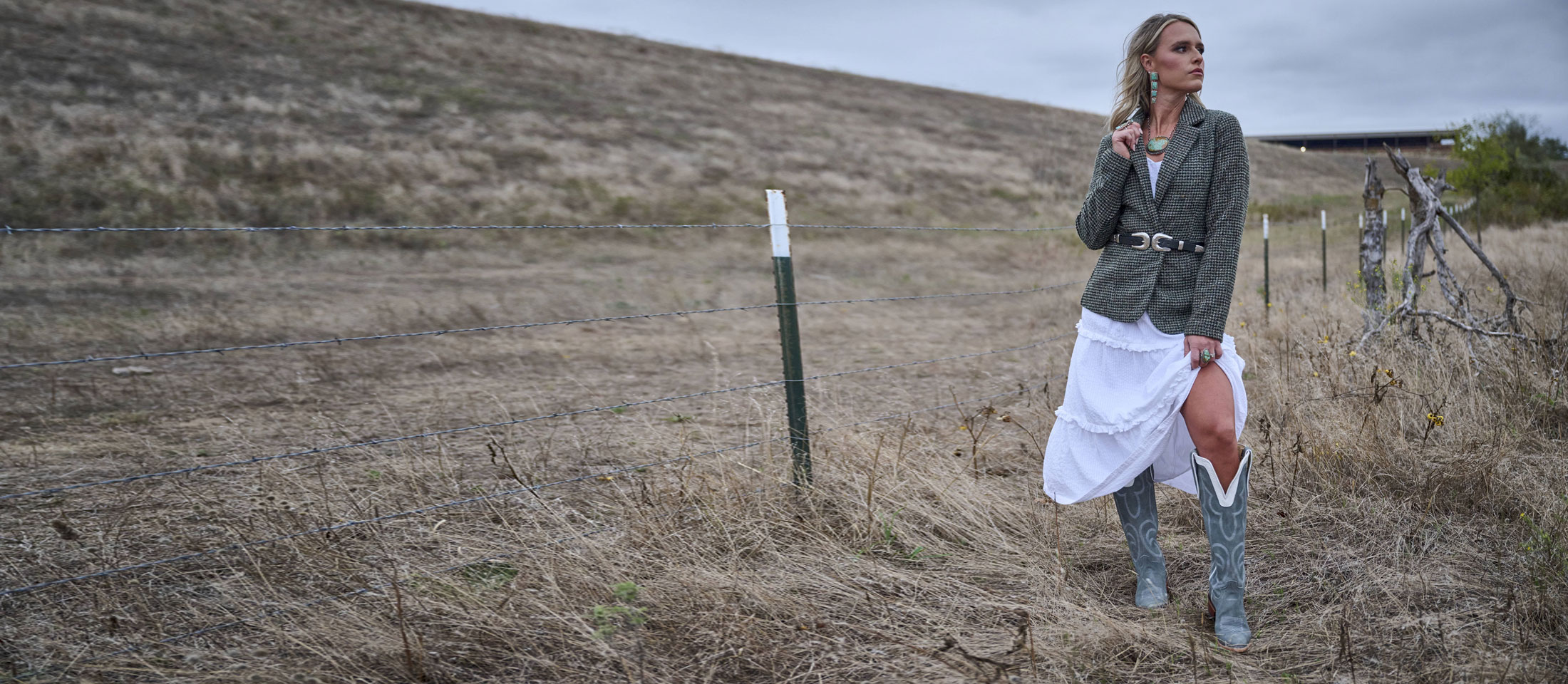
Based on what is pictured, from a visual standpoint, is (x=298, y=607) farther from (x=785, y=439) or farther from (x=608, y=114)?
(x=608, y=114)

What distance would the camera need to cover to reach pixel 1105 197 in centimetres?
257

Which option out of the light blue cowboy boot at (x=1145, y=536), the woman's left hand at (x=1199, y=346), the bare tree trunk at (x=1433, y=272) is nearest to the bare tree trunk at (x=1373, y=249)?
the bare tree trunk at (x=1433, y=272)

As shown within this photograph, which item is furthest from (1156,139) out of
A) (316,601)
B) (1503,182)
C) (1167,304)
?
(1503,182)

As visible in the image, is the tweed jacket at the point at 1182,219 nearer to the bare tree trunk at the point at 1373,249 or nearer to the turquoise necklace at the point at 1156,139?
the turquoise necklace at the point at 1156,139

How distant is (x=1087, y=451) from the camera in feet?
8.69

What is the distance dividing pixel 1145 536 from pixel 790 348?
1413 millimetres

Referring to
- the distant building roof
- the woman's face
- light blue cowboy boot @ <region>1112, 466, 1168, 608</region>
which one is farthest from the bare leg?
the distant building roof

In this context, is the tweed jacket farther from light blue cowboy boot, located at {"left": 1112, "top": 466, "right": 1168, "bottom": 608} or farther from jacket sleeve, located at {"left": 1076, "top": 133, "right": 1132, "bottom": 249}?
light blue cowboy boot, located at {"left": 1112, "top": 466, "right": 1168, "bottom": 608}

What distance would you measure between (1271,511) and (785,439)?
76.2 inches

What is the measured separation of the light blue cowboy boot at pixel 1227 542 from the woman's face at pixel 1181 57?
1054 mm

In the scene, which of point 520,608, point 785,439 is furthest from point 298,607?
point 785,439

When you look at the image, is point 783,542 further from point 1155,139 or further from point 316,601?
point 1155,139

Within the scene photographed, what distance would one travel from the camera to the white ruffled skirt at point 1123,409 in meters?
2.49

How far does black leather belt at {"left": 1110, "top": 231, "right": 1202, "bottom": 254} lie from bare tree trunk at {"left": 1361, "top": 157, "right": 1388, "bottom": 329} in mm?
4129
